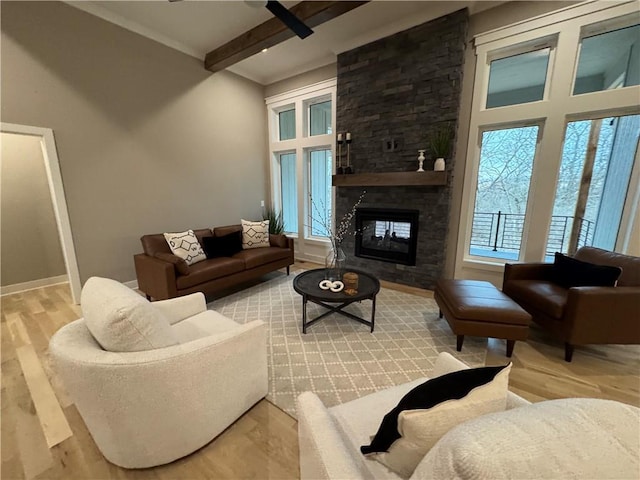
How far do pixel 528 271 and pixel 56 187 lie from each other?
5242mm

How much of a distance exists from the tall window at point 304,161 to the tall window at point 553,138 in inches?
87.8

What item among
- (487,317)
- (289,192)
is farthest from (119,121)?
(487,317)

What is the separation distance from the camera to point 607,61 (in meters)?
2.68

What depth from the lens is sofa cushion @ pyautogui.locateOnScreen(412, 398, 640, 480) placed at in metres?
0.41

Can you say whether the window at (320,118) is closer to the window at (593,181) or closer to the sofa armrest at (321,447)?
the window at (593,181)

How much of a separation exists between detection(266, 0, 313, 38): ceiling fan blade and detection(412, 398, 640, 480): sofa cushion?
259 cm

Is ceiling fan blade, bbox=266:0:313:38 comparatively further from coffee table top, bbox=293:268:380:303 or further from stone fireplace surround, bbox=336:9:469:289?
coffee table top, bbox=293:268:380:303

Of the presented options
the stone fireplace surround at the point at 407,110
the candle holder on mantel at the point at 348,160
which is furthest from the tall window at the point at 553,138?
the candle holder on mantel at the point at 348,160

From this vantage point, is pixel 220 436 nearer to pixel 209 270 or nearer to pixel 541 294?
pixel 209 270

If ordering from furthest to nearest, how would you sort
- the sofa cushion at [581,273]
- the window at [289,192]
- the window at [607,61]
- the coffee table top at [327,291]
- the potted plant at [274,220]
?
the window at [289,192], the potted plant at [274,220], the window at [607,61], the coffee table top at [327,291], the sofa cushion at [581,273]

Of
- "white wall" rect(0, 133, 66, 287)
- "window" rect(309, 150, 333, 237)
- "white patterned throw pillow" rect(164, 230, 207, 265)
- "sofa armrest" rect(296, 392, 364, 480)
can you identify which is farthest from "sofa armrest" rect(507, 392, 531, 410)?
"white wall" rect(0, 133, 66, 287)

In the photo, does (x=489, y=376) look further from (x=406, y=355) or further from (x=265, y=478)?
(x=406, y=355)

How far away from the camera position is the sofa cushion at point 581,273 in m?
2.05

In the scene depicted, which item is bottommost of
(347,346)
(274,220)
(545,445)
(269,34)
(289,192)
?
(347,346)
